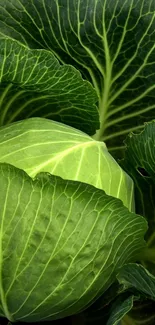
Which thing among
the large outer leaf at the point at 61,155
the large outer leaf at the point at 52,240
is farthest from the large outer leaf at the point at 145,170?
the large outer leaf at the point at 52,240

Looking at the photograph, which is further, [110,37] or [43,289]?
[110,37]

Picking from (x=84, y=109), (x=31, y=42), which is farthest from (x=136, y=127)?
(x=31, y=42)

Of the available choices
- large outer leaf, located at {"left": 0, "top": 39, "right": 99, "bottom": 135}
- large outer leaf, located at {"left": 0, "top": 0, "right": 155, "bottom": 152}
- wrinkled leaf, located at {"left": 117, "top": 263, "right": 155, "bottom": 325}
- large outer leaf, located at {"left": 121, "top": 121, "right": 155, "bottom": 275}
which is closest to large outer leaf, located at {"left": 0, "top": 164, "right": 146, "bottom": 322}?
wrinkled leaf, located at {"left": 117, "top": 263, "right": 155, "bottom": 325}

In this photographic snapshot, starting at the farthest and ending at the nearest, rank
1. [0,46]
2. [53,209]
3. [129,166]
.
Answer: [129,166]
[0,46]
[53,209]

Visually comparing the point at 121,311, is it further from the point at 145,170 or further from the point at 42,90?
the point at 42,90

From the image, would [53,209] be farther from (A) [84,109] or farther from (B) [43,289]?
(A) [84,109]

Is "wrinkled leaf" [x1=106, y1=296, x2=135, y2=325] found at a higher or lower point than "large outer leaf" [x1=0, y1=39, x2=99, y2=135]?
lower

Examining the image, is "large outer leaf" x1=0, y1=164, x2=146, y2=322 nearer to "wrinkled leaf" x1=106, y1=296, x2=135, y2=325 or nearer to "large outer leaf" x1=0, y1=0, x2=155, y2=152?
"wrinkled leaf" x1=106, y1=296, x2=135, y2=325

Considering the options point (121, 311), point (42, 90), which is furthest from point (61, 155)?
point (121, 311)
